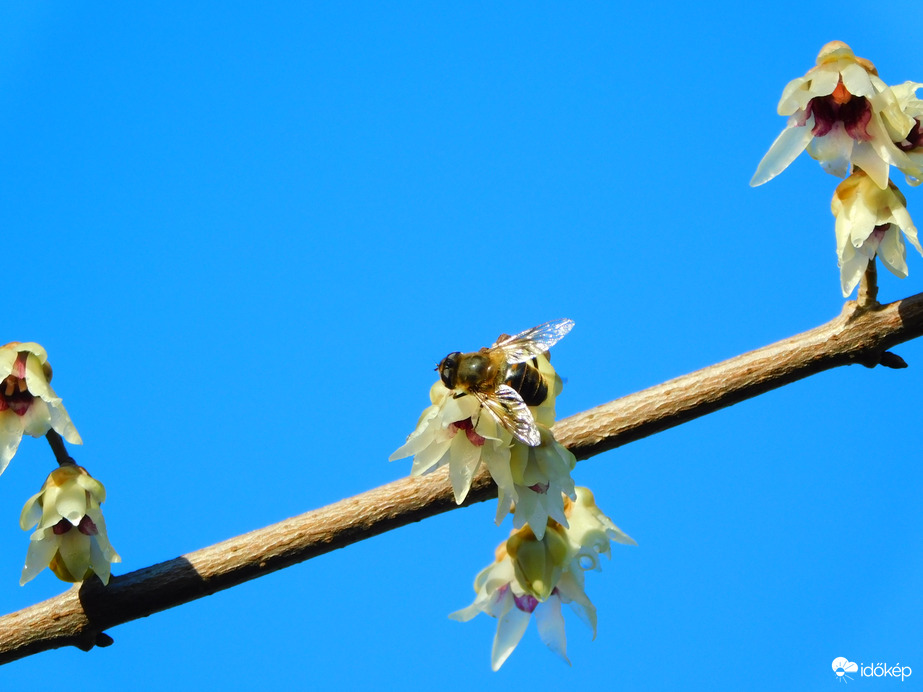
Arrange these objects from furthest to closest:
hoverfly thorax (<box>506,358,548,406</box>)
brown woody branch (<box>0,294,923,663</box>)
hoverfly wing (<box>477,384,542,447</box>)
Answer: brown woody branch (<box>0,294,923,663</box>), hoverfly thorax (<box>506,358,548,406</box>), hoverfly wing (<box>477,384,542,447</box>)

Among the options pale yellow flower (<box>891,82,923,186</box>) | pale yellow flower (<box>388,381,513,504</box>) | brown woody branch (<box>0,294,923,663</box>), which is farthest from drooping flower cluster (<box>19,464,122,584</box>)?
pale yellow flower (<box>891,82,923,186</box>)

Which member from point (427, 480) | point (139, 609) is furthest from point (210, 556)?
point (427, 480)

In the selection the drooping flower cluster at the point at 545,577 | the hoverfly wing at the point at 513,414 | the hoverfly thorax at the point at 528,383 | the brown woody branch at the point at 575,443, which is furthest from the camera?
the drooping flower cluster at the point at 545,577

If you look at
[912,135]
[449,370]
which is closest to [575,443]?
[449,370]

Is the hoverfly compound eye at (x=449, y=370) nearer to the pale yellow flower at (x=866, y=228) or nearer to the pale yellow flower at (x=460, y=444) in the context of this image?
the pale yellow flower at (x=460, y=444)

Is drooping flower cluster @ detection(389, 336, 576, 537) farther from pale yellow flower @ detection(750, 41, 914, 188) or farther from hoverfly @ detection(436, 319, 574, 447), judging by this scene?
pale yellow flower @ detection(750, 41, 914, 188)

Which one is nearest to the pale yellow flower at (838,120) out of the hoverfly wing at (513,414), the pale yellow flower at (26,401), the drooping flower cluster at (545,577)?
the hoverfly wing at (513,414)

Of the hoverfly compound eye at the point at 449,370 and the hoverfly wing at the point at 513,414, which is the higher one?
the hoverfly compound eye at the point at 449,370
